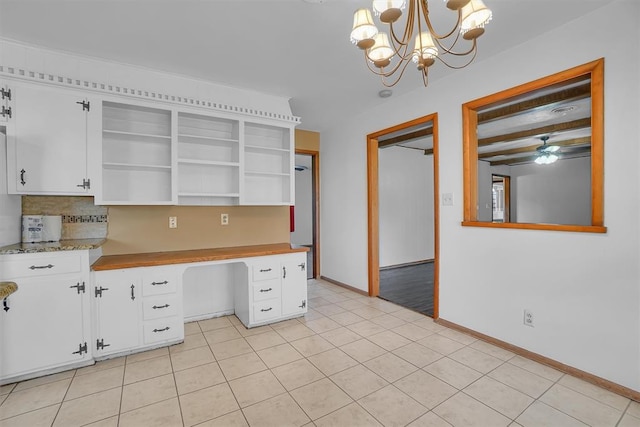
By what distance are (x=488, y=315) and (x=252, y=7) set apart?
3045mm

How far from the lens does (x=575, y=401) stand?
→ 1812 mm

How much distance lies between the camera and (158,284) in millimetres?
2496

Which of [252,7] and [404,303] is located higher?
[252,7]

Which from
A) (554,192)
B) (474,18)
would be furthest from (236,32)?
(554,192)

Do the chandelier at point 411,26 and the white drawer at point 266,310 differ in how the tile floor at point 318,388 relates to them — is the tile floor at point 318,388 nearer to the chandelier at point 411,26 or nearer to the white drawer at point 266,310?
the white drawer at point 266,310

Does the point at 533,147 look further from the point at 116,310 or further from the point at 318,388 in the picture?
the point at 116,310

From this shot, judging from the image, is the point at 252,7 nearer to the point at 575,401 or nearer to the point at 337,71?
the point at 337,71

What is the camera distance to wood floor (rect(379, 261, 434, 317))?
3652 millimetres

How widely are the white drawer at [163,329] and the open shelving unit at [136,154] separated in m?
1.05

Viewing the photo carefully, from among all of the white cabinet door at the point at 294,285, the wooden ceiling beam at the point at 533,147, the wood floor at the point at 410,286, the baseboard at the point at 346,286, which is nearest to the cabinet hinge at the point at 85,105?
the white cabinet door at the point at 294,285

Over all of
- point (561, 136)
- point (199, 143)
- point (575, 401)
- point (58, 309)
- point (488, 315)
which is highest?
point (561, 136)

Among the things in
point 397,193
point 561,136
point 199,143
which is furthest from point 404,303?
point 561,136

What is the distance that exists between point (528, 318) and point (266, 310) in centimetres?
229

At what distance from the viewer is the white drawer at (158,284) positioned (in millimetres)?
2451
